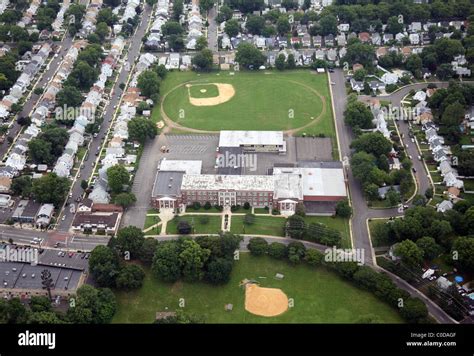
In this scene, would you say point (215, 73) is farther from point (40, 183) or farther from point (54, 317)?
point (54, 317)

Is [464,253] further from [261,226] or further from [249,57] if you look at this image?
[249,57]

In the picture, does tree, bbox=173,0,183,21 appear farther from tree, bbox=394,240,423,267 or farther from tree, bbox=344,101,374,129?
tree, bbox=394,240,423,267

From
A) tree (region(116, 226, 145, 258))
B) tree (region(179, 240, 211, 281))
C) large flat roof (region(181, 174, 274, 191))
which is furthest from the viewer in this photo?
large flat roof (region(181, 174, 274, 191))

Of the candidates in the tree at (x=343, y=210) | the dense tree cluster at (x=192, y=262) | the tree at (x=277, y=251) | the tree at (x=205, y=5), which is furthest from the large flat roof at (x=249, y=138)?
the tree at (x=205, y=5)

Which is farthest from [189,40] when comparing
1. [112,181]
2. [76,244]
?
[76,244]

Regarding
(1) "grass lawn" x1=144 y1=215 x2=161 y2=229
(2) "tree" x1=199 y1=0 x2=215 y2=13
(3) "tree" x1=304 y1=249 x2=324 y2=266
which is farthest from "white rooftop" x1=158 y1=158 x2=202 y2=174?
(2) "tree" x1=199 y1=0 x2=215 y2=13

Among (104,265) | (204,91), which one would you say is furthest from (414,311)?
(204,91)
